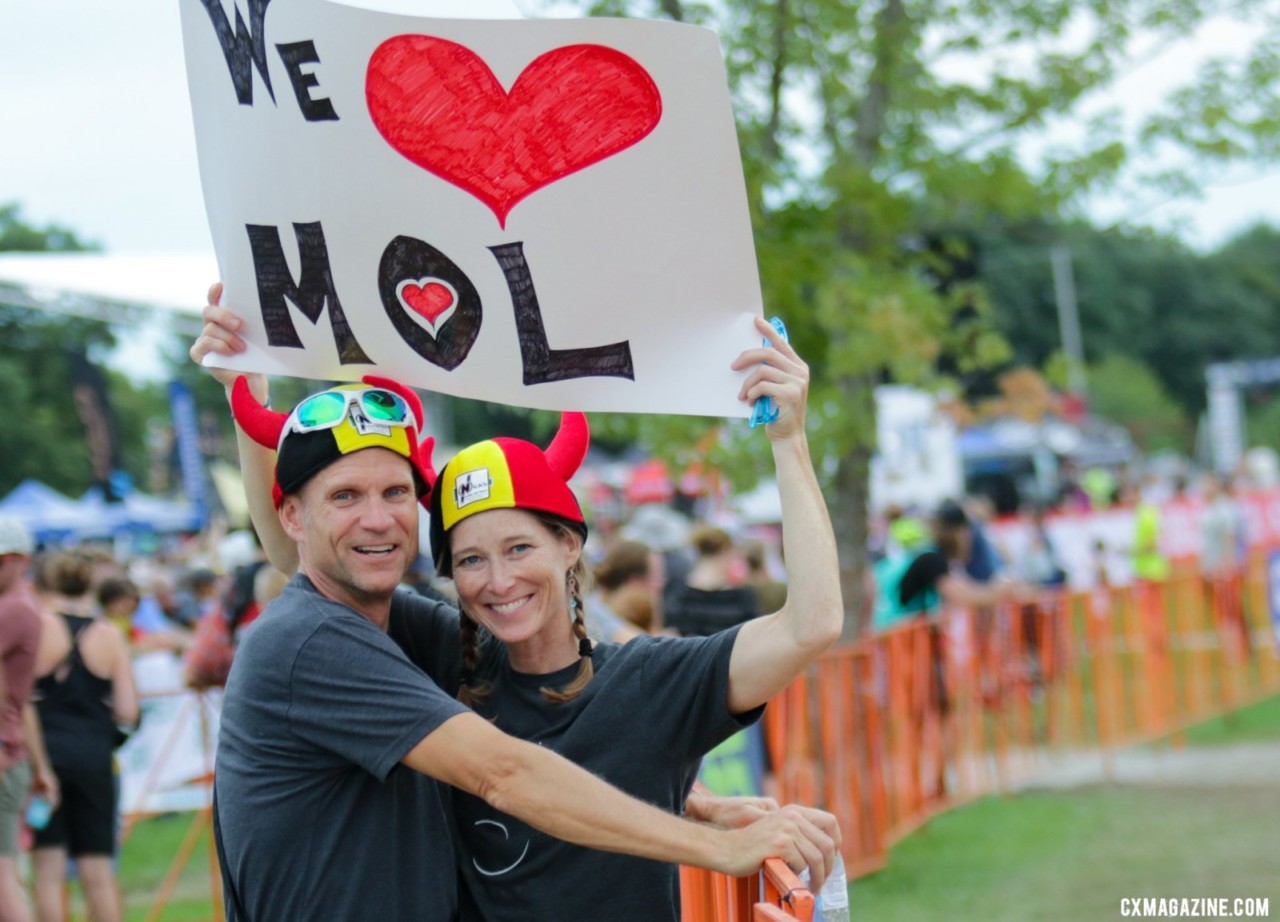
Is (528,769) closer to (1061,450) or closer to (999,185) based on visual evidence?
(999,185)

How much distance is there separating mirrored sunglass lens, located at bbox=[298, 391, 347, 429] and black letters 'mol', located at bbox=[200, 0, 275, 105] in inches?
23.3

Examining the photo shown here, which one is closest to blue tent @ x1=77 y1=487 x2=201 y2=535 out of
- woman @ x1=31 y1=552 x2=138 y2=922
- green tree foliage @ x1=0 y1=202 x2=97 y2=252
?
woman @ x1=31 y1=552 x2=138 y2=922

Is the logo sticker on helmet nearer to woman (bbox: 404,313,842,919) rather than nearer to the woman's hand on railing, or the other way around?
woman (bbox: 404,313,842,919)

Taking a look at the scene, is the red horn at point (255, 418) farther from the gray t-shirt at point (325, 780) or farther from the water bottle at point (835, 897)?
the water bottle at point (835, 897)

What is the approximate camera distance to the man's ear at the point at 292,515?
316cm

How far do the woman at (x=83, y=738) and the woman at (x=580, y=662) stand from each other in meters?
5.09

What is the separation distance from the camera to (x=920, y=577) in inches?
431

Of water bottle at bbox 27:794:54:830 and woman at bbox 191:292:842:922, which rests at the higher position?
woman at bbox 191:292:842:922

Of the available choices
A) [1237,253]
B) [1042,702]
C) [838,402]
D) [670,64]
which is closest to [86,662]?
[838,402]

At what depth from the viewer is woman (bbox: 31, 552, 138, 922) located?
7590mm

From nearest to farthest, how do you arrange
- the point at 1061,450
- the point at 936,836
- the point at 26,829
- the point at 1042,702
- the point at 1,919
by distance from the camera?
the point at 1,919 < the point at 26,829 < the point at 936,836 < the point at 1042,702 < the point at 1061,450

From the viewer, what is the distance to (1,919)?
22.5ft

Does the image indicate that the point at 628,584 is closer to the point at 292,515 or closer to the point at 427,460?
the point at 427,460

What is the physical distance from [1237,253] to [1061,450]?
42.3 meters
